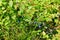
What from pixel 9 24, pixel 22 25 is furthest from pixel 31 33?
pixel 9 24

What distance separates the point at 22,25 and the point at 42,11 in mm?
400

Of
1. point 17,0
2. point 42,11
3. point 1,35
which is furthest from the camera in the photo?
point 1,35

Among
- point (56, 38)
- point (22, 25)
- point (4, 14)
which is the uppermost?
point (4, 14)

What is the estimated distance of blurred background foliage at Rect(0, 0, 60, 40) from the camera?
2693 millimetres

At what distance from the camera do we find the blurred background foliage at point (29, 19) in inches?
106

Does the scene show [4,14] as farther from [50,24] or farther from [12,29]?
[50,24]

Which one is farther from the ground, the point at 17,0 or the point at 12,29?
the point at 17,0

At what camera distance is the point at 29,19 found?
2725 millimetres

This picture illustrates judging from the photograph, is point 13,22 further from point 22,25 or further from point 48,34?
point 48,34

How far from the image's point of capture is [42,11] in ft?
9.18

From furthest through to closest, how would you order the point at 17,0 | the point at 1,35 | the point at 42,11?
the point at 1,35
the point at 42,11
the point at 17,0

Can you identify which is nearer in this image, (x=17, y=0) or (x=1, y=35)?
(x=17, y=0)

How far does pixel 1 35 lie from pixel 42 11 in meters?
0.82

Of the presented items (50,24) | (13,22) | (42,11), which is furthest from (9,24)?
(50,24)
